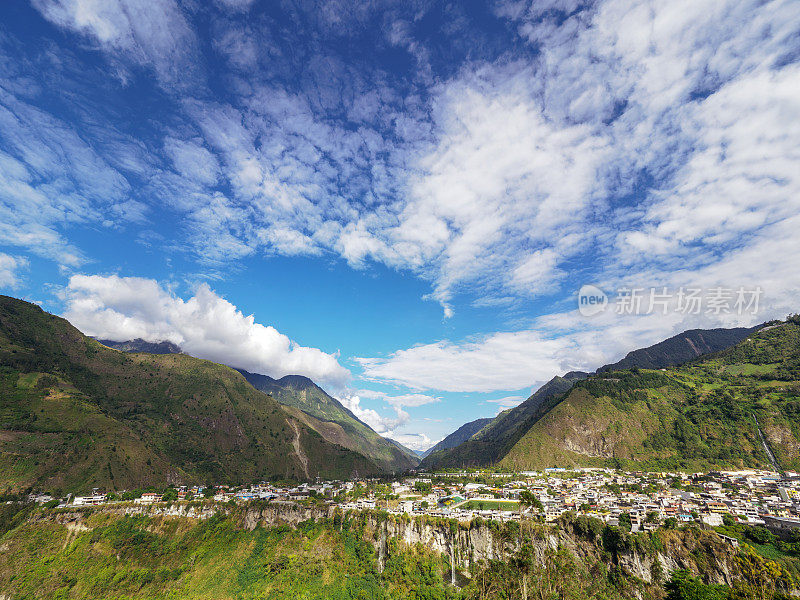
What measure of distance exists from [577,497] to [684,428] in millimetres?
110468

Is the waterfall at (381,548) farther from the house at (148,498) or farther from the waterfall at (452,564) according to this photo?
the house at (148,498)

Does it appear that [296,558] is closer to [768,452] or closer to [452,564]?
[452,564]

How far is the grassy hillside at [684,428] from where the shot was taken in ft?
474

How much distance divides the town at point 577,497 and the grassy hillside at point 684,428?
1740 cm

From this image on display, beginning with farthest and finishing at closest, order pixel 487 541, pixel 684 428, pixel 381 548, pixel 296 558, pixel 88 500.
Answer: pixel 684 428
pixel 88 500
pixel 381 548
pixel 296 558
pixel 487 541

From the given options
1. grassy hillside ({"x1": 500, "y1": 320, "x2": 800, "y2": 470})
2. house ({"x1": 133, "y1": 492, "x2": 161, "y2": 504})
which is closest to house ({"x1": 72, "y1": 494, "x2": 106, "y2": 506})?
house ({"x1": 133, "y1": 492, "x2": 161, "y2": 504})

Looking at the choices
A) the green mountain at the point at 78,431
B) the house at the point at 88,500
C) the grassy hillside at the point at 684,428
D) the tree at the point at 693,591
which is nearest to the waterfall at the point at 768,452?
the grassy hillside at the point at 684,428

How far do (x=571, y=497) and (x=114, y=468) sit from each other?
530ft

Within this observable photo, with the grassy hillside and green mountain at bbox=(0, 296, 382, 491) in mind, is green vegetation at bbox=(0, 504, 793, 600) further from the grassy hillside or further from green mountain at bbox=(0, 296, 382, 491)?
the grassy hillside

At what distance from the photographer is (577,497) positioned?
10219cm

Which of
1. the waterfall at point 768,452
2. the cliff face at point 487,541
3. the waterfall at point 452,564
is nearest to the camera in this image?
the cliff face at point 487,541

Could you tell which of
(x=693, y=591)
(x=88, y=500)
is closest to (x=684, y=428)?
(x=693, y=591)

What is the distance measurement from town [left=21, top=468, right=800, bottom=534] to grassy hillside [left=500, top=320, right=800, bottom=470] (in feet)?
57.1

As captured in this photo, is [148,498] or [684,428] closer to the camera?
[148,498]
